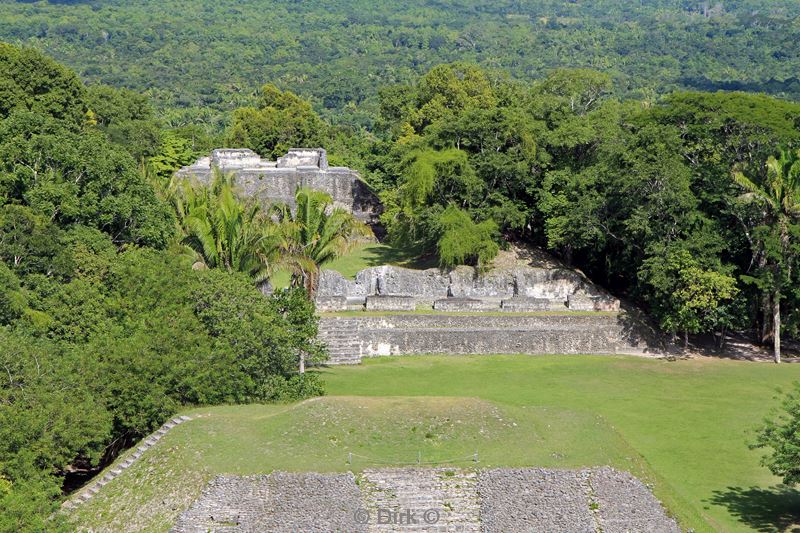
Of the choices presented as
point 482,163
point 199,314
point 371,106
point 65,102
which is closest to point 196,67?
point 371,106

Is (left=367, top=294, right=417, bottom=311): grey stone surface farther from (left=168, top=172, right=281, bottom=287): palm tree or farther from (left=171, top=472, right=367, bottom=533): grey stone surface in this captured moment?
(left=171, top=472, right=367, bottom=533): grey stone surface

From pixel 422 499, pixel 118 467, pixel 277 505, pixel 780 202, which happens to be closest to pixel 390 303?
pixel 780 202

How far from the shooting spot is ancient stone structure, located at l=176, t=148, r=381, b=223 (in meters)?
50.5

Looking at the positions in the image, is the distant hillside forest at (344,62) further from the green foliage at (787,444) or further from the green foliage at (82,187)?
the green foliage at (787,444)

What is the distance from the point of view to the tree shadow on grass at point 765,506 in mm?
22594

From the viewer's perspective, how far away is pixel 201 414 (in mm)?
25422

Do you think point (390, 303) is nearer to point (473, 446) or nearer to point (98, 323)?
point (98, 323)

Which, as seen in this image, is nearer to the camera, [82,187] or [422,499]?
[422,499]

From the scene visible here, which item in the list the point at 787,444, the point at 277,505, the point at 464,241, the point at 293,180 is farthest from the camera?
the point at 293,180

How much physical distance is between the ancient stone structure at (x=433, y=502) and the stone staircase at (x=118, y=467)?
2.98m

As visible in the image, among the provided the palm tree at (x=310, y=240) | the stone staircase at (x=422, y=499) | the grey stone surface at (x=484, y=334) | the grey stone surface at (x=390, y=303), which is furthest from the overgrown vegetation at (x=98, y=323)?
the grey stone surface at (x=390, y=303)

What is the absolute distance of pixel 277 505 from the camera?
822 inches

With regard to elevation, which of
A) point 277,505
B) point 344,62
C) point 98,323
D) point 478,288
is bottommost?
point 277,505

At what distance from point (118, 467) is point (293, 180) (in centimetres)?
2891
